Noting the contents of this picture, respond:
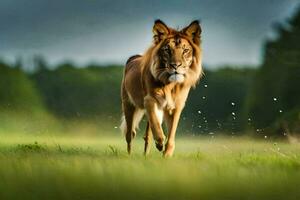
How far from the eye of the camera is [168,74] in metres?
10.6

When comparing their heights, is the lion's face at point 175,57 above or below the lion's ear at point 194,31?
below

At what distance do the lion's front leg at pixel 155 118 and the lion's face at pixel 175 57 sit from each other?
1.50ft

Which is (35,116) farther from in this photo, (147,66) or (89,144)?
(147,66)

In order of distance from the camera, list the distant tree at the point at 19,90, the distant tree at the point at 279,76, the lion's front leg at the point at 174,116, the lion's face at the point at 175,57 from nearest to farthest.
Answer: the lion's face at the point at 175,57 < the lion's front leg at the point at 174,116 < the distant tree at the point at 19,90 < the distant tree at the point at 279,76

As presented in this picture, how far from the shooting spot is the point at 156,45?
35.7ft

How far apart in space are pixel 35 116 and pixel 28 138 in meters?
1.93

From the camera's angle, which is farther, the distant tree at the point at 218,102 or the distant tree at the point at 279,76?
the distant tree at the point at 279,76

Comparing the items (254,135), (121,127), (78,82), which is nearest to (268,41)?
(78,82)

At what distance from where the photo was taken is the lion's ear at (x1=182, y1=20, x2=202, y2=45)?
10699 millimetres

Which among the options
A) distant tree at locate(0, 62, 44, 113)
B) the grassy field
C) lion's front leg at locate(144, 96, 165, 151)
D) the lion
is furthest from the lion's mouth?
distant tree at locate(0, 62, 44, 113)

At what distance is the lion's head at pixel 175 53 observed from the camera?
1061 cm

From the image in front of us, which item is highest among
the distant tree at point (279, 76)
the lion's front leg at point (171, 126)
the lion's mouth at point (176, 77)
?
the lion's mouth at point (176, 77)

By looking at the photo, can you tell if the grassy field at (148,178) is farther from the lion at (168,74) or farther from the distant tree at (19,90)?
the distant tree at (19,90)

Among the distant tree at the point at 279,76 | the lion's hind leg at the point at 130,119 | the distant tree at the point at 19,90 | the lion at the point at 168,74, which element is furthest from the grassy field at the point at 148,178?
the distant tree at the point at 279,76
